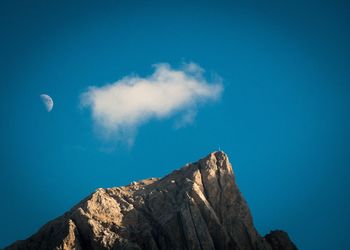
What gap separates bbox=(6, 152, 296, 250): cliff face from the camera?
92.2 m

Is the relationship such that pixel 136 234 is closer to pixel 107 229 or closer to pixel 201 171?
pixel 107 229

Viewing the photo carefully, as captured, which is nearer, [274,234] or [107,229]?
[107,229]

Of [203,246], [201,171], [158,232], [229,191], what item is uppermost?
[201,171]

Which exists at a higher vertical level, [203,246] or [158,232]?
[158,232]

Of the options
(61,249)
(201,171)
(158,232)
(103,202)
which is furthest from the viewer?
(201,171)

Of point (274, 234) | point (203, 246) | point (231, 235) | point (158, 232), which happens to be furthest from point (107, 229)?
point (274, 234)

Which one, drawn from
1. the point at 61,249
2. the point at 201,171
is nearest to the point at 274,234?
the point at 201,171

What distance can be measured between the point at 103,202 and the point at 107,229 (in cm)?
950

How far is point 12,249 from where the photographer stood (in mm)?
96688

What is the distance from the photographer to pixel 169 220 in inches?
3775

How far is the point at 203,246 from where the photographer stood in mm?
90688

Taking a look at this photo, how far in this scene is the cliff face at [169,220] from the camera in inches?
3629

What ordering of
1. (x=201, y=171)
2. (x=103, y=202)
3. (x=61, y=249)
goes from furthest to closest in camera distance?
(x=201, y=171)
(x=103, y=202)
(x=61, y=249)

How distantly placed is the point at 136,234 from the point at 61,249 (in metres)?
15.9
